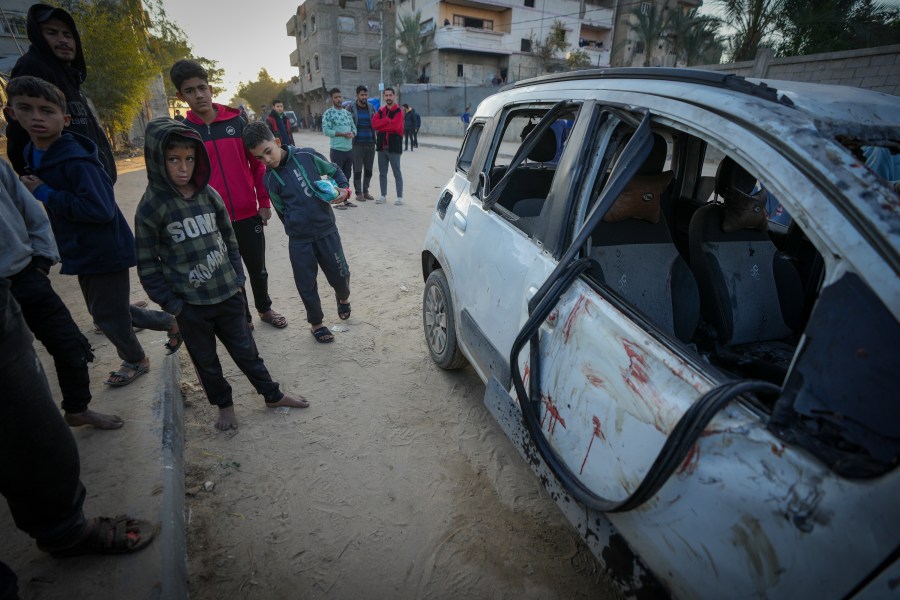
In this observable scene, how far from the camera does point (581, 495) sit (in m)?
1.36

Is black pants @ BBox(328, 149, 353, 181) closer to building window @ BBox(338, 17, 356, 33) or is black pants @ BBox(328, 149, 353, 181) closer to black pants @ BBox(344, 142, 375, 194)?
black pants @ BBox(344, 142, 375, 194)

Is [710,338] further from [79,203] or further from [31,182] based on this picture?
[31,182]

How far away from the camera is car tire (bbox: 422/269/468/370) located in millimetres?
2797

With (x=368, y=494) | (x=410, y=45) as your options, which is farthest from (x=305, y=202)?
(x=410, y=45)

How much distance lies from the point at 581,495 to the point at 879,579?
0.68m

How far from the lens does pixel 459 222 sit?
2670 millimetres

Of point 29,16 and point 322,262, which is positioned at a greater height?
point 29,16

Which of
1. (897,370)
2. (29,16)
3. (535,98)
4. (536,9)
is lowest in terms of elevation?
(897,370)

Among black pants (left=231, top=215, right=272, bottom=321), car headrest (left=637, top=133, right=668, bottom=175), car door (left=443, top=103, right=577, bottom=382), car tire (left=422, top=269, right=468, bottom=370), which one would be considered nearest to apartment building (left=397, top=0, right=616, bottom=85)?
black pants (left=231, top=215, right=272, bottom=321)

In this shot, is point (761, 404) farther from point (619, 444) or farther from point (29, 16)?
point (29, 16)

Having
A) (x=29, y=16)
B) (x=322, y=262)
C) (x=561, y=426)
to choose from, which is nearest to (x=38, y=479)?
(x=561, y=426)

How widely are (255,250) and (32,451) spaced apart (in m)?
2.26

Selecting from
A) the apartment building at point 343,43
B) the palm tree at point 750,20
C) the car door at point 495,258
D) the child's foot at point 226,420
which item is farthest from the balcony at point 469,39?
the child's foot at point 226,420

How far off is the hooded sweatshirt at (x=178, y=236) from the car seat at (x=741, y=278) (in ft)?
8.57
